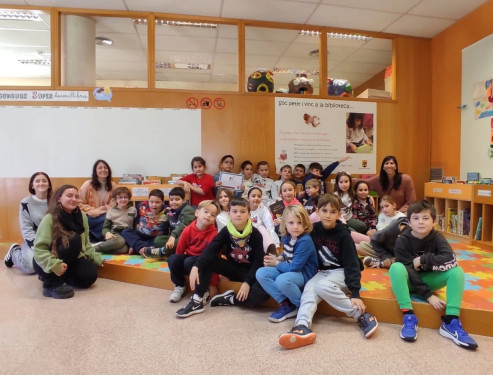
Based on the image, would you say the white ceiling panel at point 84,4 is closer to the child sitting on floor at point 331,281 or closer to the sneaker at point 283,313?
the child sitting on floor at point 331,281

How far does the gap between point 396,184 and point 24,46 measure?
21.3ft

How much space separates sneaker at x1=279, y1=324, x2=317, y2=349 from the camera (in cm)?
175

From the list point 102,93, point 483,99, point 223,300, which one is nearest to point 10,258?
point 102,93

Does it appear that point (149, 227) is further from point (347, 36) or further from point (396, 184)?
point (347, 36)

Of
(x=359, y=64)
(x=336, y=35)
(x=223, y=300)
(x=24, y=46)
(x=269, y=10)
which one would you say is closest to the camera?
(x=223, y=300)

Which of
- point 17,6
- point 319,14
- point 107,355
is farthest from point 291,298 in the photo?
point 17,6

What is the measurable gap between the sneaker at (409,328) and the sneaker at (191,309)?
1.31 m

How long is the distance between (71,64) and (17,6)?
0.96m

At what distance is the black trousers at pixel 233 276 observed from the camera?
7.46ft

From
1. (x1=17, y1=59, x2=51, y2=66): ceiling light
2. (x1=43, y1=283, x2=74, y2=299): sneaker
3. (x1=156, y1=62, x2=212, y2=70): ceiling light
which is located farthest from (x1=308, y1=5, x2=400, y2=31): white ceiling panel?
(x1=17, y1=59, x2=51, y2=66): ceiling light

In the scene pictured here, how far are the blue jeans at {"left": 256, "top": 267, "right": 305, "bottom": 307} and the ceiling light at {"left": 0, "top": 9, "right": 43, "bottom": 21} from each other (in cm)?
478

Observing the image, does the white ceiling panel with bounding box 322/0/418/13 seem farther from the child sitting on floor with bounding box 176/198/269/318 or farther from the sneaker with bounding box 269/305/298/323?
the sneaker with bounding box 269/305/298/323

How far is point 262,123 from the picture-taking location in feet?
15.4

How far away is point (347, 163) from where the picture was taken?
4879 mm
